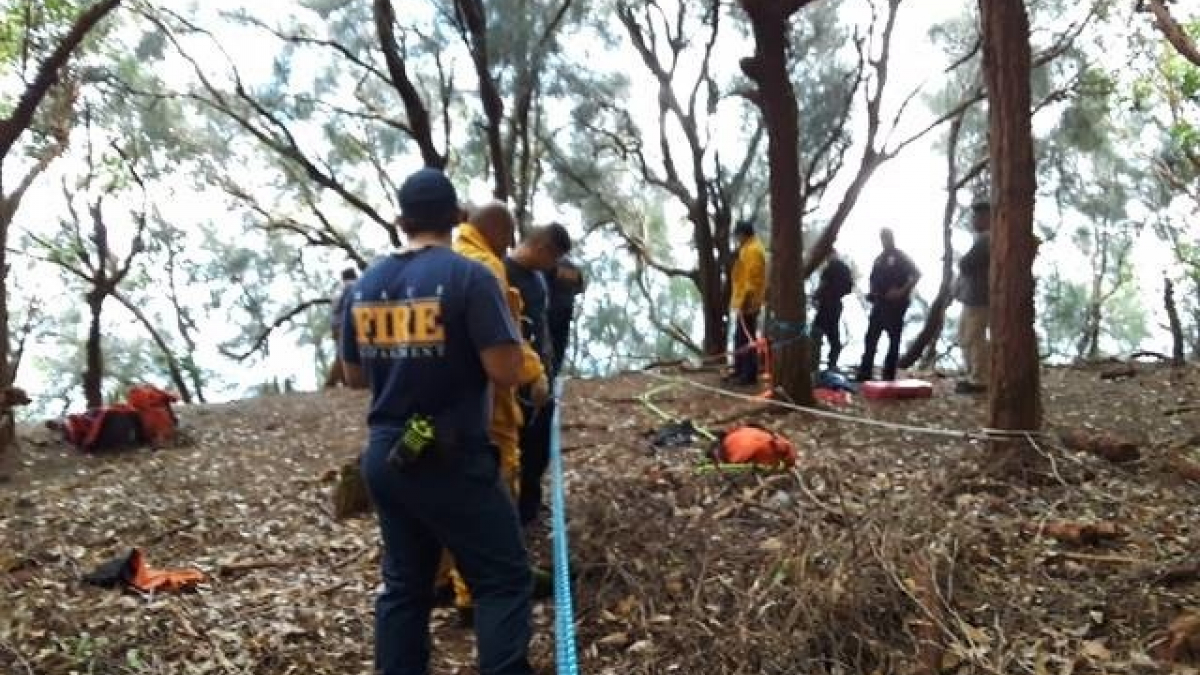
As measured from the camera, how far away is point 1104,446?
17.4 feet

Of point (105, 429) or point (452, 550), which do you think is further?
point (105, 429)

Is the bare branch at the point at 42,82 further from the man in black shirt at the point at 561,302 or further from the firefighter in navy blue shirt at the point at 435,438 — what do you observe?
the firefighter in navy blue shirt at the point at 435,438

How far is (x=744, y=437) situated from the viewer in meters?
5.64

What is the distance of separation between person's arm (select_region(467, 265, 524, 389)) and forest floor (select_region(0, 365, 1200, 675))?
116cm

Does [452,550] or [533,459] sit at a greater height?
[533,459]

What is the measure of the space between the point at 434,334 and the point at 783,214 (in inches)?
217

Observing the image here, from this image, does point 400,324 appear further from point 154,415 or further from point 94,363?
point 94,363

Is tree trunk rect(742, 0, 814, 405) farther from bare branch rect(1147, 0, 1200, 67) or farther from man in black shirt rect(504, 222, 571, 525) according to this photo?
man in black shirt rect(504, 222, 571, 525)

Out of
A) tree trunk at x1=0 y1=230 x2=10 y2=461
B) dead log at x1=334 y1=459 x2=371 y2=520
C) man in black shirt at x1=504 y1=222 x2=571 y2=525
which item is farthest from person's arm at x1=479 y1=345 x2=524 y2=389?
tree trunk at x1=0 y1=230 x2=10 y2=461

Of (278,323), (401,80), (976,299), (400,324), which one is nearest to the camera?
(400,324)

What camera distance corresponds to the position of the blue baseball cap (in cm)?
309

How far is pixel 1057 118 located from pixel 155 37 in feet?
51.1

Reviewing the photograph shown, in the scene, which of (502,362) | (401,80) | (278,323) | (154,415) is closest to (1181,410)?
(502,362)

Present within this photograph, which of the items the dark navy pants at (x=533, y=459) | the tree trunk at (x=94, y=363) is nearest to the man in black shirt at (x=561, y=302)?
the dark navy pants at (x=533, y=459)
